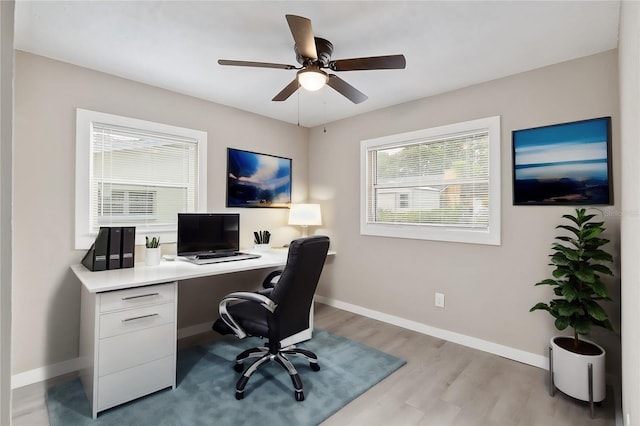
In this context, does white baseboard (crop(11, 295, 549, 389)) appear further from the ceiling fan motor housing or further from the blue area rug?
the ceiling fan motor housing

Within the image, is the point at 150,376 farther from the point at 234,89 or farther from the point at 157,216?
the point at 234,89

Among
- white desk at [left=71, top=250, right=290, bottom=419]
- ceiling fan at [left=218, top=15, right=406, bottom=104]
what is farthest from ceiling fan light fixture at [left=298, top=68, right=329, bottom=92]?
white desk at [left=71, top=250, right=290, bottom=419]

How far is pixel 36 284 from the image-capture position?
231 centimetres

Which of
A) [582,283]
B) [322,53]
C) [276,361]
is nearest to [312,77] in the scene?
[322,53]

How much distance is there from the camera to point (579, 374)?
197 centimetres

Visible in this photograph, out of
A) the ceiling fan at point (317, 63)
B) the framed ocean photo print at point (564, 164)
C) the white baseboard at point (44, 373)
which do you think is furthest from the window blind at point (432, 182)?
the white baseboard at point (44, 373)

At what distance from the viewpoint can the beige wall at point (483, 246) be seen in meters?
2.33

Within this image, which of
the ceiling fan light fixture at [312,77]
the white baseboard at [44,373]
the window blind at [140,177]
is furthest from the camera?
the window blind at [140,177]

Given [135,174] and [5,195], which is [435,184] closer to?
[135,174]

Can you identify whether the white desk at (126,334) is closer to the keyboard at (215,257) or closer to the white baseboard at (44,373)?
the white baseboard at (44,373)

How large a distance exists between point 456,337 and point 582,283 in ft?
3.91

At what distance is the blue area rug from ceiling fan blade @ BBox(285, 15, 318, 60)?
2.18 m


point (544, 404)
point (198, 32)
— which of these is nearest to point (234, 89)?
point (198, 32)

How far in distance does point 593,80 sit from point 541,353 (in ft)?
6.93
